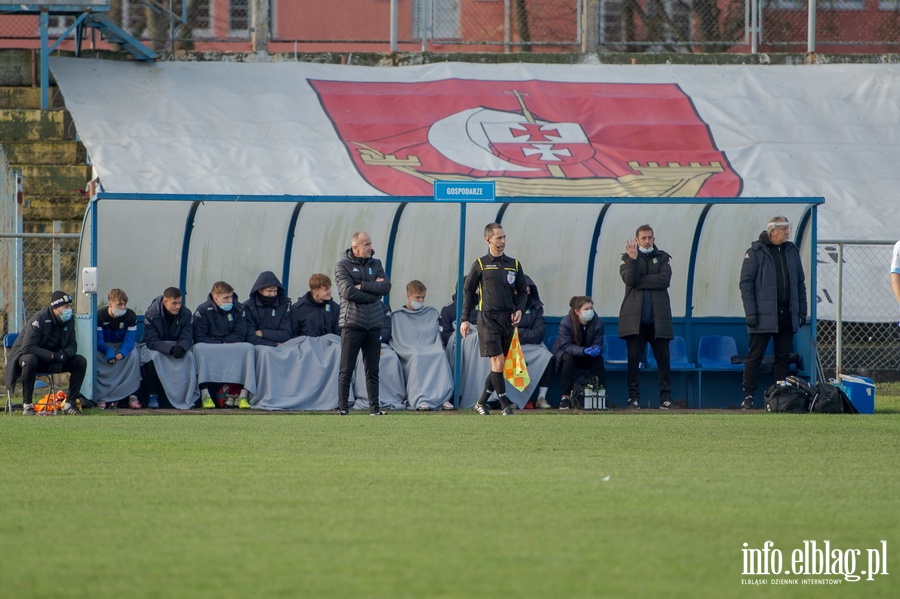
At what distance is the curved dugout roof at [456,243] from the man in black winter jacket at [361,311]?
274 cm

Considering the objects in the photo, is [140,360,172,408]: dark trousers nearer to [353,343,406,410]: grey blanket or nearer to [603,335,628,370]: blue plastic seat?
[353,343,406,410]: grey blanket

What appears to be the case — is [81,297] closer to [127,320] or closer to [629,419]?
[127,320]

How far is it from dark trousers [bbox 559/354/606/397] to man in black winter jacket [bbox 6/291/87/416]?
16.1ft

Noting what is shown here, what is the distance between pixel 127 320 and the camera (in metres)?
13.5

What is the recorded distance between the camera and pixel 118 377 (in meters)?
13.7

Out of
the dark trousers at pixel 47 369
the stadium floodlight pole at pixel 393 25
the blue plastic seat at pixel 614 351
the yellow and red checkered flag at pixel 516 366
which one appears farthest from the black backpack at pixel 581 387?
the stadium floodlight pole at pixel 393 25

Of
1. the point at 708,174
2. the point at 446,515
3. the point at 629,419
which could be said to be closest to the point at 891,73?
the point at 708,174

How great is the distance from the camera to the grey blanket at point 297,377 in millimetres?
13859

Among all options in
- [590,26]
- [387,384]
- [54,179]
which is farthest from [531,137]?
[387,384]

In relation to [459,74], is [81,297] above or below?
below

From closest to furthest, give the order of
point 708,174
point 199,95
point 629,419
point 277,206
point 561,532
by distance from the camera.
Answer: point 561,532, point 629,419, point 277,206, point 708,174, point 199,95

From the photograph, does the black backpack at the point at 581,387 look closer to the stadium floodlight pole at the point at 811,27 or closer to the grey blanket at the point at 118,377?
the grey blanket at the point at 118,377

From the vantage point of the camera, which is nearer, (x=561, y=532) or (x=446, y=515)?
(x=561, y=532)

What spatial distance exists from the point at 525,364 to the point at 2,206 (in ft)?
23.6
